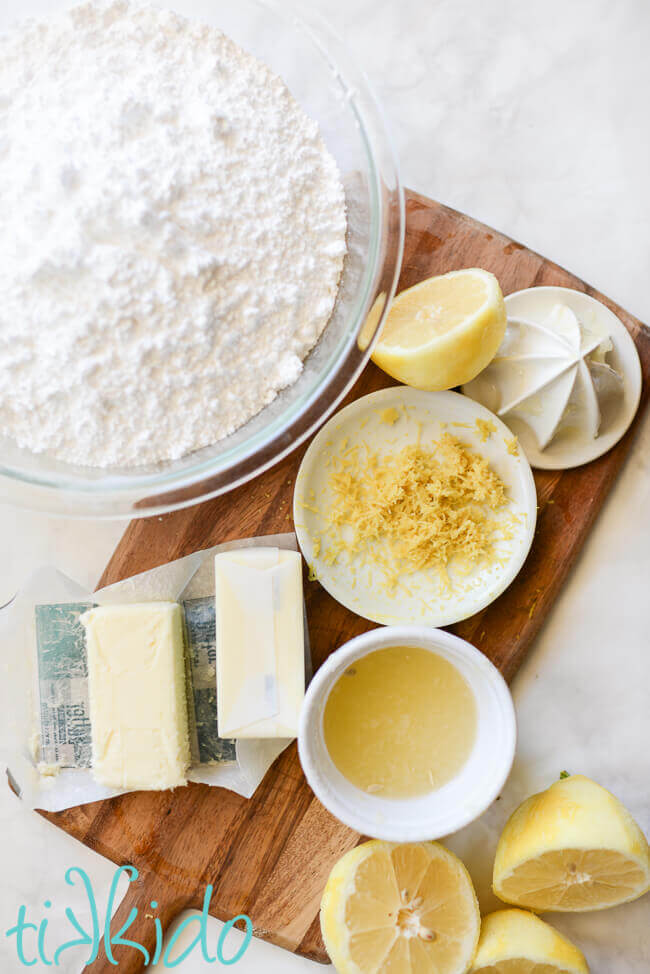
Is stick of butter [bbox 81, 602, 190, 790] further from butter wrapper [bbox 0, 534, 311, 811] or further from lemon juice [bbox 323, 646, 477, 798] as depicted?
lemon juice [bbox 323, 646, 477, 798]

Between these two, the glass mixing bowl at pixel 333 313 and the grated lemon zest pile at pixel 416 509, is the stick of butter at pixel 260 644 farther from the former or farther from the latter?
the glass mixing bowl at pixel 333 313

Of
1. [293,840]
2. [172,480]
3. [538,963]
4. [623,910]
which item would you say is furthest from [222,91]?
[623,910]

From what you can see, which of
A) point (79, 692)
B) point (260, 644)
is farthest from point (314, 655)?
point (79, 692)

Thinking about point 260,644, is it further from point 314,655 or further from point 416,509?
point 416,509

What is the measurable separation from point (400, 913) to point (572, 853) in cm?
27

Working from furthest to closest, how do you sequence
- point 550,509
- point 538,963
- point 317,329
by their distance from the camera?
point 550,509, point 538,963, point 317,329

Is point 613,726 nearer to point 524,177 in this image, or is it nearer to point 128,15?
point 524,177

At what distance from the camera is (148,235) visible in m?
0.83

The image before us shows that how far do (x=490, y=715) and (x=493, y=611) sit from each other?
0.54 ft

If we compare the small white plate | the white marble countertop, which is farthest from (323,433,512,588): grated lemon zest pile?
the white marble countertop

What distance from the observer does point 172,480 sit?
0.99m

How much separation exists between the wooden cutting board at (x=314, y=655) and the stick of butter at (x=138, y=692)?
0.08m

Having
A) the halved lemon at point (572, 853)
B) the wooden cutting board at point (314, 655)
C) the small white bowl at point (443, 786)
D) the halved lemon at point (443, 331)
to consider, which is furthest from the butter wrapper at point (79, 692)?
the halved lemon at point (572, 853)

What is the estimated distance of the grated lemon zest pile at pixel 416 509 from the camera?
1.17 m
